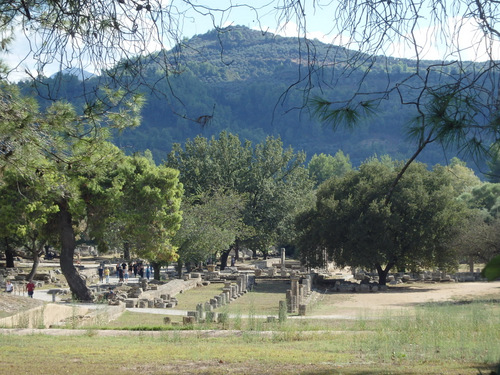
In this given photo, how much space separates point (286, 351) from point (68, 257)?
17860 mm

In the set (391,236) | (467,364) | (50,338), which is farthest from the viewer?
(391,236)

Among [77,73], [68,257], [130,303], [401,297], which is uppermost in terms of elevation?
[77,73]

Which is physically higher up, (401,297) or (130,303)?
(401,297)

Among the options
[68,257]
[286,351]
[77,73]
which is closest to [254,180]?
[68,257]

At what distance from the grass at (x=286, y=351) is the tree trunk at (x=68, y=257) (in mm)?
12597

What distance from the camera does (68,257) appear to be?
88.1 ft

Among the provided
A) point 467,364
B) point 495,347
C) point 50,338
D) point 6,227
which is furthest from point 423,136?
point 6,227

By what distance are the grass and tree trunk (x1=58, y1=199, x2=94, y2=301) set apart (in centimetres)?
1260

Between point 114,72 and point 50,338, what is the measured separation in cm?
806

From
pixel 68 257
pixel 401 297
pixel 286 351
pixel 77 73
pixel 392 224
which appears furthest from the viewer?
pixel 392 224

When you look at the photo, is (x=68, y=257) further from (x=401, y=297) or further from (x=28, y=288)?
(x=401, y=297)

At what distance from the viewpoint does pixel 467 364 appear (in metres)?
9.23

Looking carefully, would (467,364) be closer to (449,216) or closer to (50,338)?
(50,338)

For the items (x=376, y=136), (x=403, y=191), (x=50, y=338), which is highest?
(x=376, y=136)
